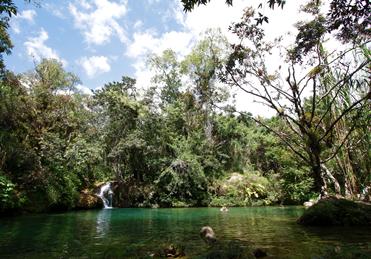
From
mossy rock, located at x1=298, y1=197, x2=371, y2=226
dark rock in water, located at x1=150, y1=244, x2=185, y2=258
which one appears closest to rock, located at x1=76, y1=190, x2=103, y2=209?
mossy rock, located at x1=298, y1=197, x2=371, y2=226

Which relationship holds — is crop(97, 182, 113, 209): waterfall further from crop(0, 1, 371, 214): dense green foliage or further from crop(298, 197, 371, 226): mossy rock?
crop(298, 197, 371, 226): mossy rock

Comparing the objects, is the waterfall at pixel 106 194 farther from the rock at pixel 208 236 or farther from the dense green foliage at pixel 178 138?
the rock at pixel 208 236

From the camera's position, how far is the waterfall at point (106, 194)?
101 ft

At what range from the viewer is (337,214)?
1262 cm

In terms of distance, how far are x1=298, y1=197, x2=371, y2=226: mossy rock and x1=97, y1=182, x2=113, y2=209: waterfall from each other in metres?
21.4

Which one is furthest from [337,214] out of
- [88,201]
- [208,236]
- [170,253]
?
[88,201]

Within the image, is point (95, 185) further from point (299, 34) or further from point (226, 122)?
point (299, 34)

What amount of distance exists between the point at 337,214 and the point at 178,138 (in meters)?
22.5

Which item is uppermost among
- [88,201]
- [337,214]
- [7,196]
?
[88,201]

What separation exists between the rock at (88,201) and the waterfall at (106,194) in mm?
891

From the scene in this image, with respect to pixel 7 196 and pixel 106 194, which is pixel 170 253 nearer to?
pixel 7 196

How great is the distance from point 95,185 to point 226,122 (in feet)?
52.2

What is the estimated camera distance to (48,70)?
Result: 35.3m

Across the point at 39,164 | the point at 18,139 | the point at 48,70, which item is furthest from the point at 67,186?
the point at 48,70
